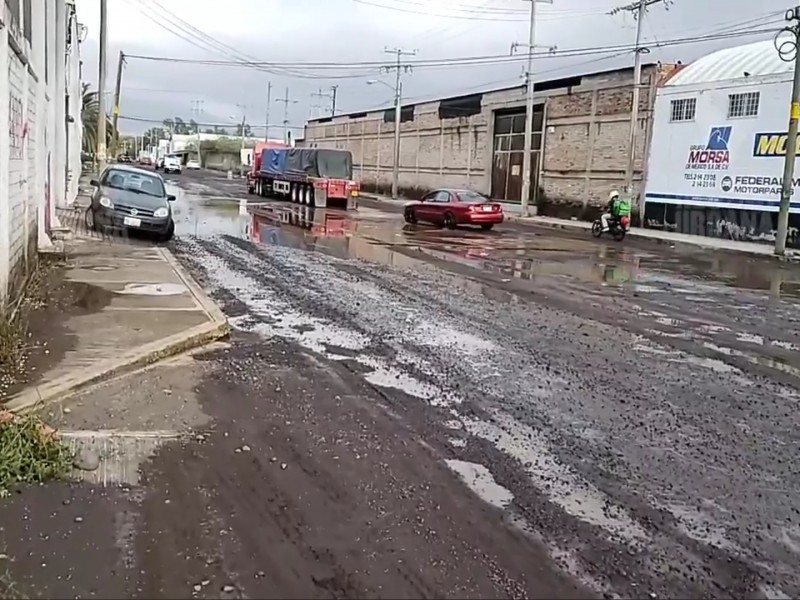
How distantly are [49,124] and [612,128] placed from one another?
27.5m

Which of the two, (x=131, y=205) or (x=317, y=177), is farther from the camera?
(x=317, y=177)

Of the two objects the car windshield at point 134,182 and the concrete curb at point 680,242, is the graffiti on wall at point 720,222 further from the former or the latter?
the car windshield at point 134,182

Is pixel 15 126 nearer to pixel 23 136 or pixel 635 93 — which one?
pixel 23 136

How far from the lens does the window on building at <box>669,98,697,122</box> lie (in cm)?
3434

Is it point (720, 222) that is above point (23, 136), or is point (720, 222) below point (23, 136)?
below

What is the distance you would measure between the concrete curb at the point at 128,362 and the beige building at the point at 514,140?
30.6 m

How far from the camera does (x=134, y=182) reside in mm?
22000

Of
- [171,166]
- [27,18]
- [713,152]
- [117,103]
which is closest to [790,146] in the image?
[713,152]

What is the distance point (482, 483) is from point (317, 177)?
39691 millimetres

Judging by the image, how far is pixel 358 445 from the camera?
6.32 metres

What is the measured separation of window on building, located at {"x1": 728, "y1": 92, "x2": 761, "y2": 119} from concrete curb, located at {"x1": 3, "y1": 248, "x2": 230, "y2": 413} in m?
25.9

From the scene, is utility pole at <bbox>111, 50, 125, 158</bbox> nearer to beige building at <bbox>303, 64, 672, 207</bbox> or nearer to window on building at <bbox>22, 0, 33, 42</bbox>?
beige building at <bbox>303, 64, 672, 207</bbox>

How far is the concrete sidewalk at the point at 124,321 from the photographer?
7652 mm

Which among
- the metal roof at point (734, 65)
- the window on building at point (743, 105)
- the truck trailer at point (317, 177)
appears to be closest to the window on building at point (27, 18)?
the metal roof at point (734, 65)
